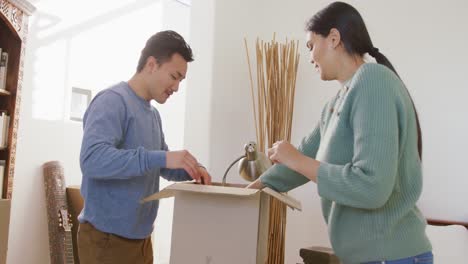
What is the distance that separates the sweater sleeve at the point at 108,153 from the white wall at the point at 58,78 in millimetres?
1926

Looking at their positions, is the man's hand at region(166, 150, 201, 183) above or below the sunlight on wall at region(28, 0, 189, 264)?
below

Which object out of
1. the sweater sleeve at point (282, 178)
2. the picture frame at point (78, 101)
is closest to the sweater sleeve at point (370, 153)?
the sweater sleeve at point (282, 178)

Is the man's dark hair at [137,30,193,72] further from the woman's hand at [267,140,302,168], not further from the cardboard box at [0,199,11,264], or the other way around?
the cardboard box at [0,199,11,264]

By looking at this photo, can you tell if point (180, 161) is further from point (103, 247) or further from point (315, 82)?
point (315, 82)

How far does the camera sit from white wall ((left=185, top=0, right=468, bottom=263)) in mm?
2482

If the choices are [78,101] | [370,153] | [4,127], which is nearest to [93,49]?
[78,101]

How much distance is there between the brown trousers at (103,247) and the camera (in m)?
1.26

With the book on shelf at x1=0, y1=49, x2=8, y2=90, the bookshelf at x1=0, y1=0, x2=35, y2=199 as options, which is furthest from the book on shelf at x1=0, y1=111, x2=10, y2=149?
the book on shelf at x1=0, y1=49, x2=8, y2=90

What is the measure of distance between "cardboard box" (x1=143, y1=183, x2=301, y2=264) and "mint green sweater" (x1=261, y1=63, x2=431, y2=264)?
0.63 feet

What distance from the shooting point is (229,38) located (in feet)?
10.4

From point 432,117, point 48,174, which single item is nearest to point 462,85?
point 432,117

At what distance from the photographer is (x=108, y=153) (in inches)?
46.1

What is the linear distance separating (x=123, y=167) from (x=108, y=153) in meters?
0.06

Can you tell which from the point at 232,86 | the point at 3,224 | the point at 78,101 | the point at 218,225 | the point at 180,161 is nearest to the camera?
the point at 218,225
